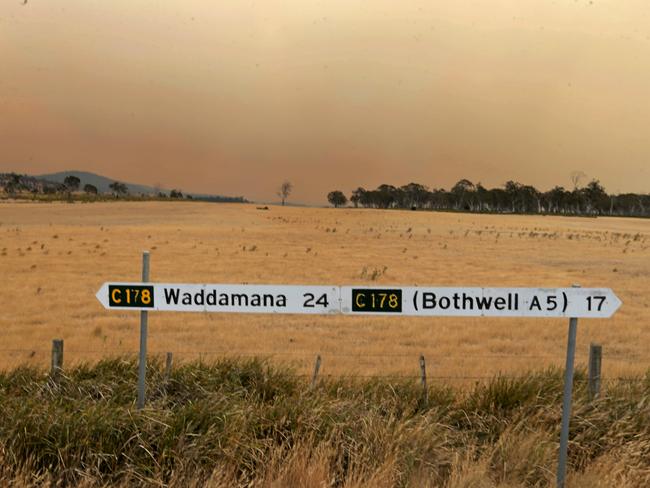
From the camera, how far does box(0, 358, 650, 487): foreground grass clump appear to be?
4.14 meters

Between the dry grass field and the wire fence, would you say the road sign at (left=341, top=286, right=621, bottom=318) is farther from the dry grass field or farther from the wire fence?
the wire fence

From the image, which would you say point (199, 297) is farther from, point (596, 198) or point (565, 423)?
point (596, 198)

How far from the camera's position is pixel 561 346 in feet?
44.1

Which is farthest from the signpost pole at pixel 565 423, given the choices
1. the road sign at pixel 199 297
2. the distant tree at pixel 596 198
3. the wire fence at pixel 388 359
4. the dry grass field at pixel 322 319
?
the distant tree at pixel 596 198

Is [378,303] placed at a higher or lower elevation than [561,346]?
higher

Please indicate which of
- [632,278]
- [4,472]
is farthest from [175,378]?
[632,278]

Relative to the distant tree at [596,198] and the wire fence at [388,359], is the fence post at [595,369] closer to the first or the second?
the wire fence at [388,359]

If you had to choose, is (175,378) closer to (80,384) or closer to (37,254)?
(80,384)

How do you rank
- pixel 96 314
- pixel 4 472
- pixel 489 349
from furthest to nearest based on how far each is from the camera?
pixel 96 314, pixel 489 349, pixel 4 472

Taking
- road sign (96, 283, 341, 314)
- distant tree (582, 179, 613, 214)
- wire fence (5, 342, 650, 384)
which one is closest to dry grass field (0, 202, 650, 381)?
wire fence (5, 342, 650, 384)

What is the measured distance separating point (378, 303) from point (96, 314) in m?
14.5

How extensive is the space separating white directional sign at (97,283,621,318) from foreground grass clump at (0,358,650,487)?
99cm

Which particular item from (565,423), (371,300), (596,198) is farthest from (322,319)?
(596,198)

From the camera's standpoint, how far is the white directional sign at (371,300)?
446 centimetres
